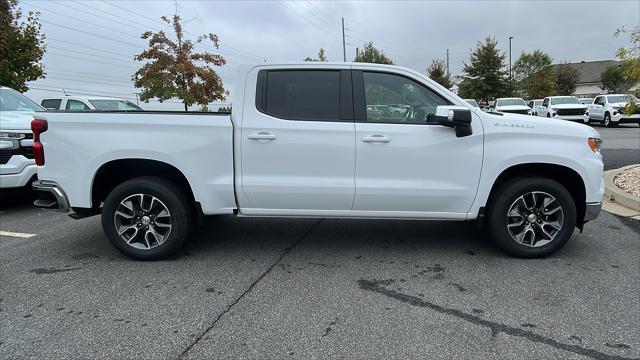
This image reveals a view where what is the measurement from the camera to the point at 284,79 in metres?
4.56

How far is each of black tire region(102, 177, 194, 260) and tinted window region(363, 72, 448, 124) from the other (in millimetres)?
2024

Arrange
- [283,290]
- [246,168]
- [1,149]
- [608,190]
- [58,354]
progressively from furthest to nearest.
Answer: [608,190] < [1,149] < [246,168] < [283,290] < [58,354]

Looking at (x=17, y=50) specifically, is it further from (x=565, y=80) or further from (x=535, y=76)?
(x=565, y=80)

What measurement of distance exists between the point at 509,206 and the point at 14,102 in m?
7.92

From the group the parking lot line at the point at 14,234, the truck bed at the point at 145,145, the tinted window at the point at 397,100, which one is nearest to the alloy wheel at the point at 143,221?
the truck bed at the point at 145,145

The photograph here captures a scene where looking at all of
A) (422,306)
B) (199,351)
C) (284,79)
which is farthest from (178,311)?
(284,79)

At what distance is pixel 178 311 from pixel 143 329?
318mm

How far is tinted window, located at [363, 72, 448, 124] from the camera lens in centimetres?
443

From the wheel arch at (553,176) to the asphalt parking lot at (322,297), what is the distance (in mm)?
561

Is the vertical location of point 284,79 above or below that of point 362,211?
above

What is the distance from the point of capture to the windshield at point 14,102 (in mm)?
7575

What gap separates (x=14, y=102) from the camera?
7805 millimetres

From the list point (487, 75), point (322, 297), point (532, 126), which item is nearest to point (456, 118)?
point (532, 126)

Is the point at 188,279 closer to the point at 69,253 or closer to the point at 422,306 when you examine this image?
the point at 69,253
